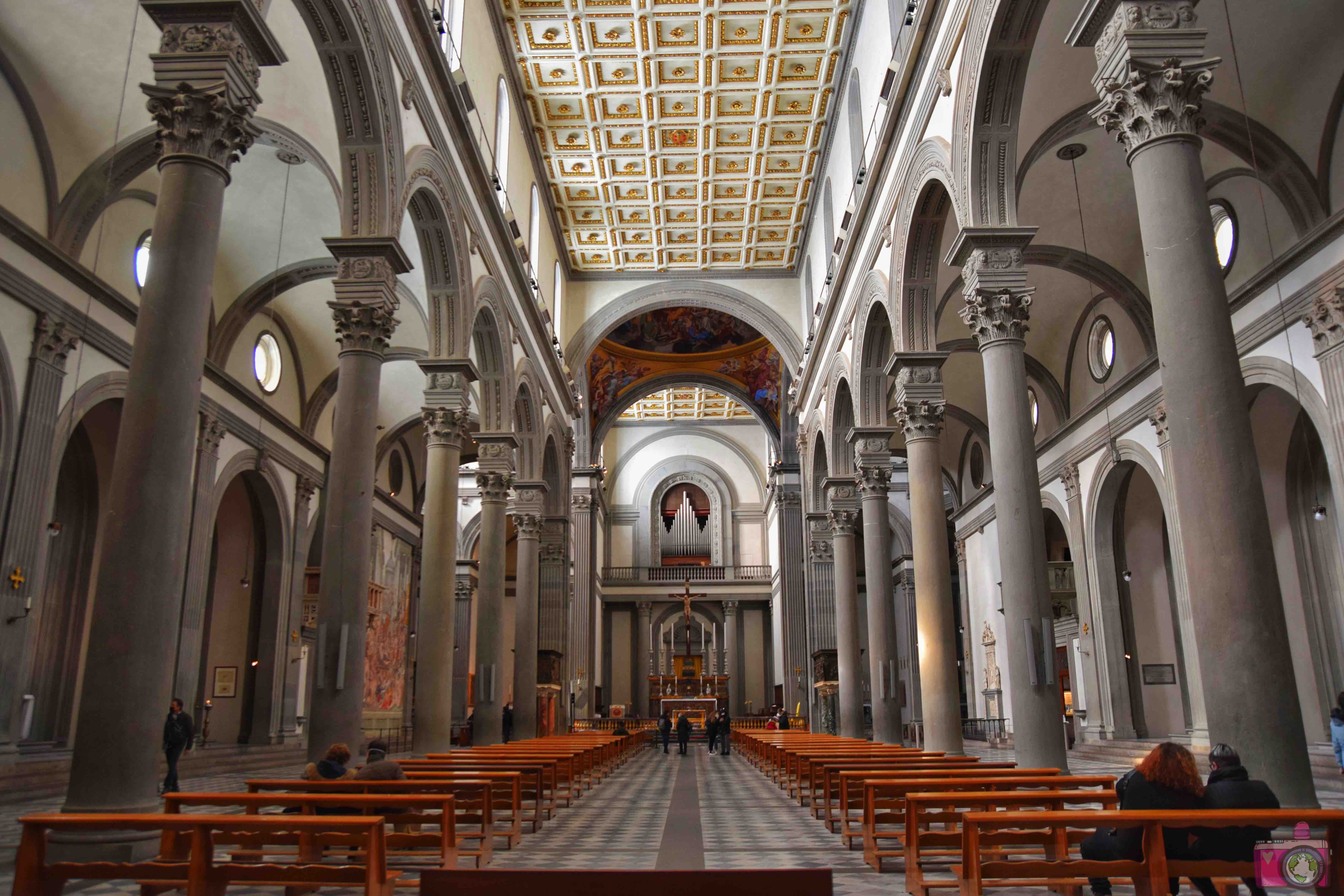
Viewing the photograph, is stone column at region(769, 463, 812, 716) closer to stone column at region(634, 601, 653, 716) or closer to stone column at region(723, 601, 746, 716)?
stone column at region(723, 601, 746, 716)

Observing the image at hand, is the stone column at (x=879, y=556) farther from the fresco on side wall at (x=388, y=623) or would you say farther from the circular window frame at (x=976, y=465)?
the fresco on side wall at (x=388, y=623)

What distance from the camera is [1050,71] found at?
11797mm

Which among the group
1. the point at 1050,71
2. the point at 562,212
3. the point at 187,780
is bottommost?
the point at 187,780

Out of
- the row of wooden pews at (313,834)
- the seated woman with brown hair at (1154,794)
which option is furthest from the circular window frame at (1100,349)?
the seated woman with brown hair at (1154,794)

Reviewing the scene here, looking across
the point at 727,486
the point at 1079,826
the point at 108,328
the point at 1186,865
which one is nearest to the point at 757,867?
the point at 1079,826

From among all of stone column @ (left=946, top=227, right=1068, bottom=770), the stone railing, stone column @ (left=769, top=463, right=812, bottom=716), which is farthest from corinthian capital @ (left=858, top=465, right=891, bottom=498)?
the stone railing

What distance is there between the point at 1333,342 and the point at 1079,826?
31.0 feet

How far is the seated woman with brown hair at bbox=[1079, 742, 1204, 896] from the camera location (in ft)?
14.9

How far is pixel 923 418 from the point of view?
13633mm

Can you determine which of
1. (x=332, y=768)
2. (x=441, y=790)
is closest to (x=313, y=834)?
(x=441, y=790)

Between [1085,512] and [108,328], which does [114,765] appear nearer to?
[108,328]

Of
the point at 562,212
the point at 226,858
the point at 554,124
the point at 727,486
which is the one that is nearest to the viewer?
the point at 226,858

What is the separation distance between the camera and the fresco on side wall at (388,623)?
78.6ft

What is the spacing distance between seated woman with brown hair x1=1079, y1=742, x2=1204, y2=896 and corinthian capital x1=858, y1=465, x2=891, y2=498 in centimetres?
1191
